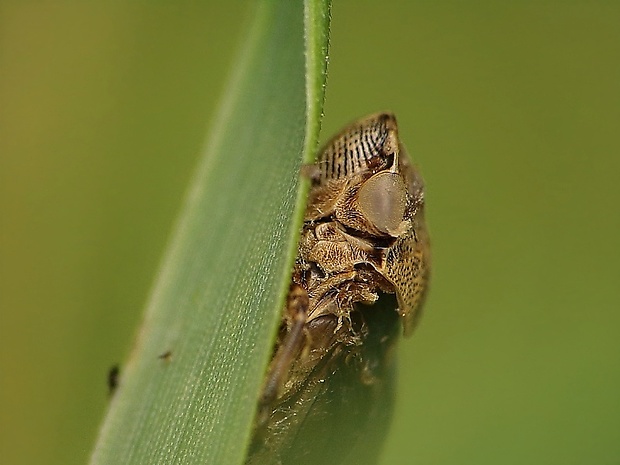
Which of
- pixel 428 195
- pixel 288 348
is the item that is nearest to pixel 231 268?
pixel 288 348

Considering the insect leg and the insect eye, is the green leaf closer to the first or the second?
the insect leg

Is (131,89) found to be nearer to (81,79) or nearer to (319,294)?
(81,79)

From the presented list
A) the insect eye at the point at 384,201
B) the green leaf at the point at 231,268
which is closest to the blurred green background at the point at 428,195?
the green leaf at the point at 231,268

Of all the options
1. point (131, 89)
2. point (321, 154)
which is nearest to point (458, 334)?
point (321, 154)

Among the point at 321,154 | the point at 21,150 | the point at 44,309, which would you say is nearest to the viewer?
the point at 321,154

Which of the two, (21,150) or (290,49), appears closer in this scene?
(290,49)

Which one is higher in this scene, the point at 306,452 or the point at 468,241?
the point at 468,241
